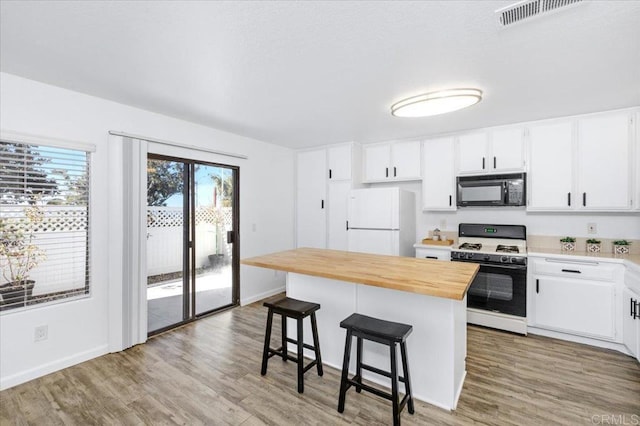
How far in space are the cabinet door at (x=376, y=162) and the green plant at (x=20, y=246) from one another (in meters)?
3.97

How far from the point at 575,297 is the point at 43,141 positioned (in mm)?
5318

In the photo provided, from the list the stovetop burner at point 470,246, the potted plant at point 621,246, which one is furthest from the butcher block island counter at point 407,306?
the potted plant at point 621,246

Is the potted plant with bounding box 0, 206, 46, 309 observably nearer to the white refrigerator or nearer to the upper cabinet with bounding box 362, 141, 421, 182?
the white refrigerator

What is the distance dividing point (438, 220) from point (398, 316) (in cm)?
255

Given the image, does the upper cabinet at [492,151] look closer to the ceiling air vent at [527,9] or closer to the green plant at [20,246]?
the ceiling air vent at [527,9]

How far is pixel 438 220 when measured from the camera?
4367 mm

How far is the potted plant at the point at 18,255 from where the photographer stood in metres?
2.33

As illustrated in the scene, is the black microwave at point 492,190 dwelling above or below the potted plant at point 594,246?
above

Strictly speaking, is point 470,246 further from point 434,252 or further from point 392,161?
point 392,161

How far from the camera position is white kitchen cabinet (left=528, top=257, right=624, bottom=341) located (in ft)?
9.48

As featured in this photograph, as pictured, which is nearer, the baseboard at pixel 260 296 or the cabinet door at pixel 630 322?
the cabinet door at pixel 630 322

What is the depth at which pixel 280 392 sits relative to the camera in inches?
88.4

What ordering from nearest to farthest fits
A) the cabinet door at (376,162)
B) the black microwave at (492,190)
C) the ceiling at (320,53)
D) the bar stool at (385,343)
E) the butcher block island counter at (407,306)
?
the ceiling at (320,53) → the bar stool at (385,343) → the butcher block island counter at (407,306) → the black microwave at (492,190) → the cabinet door at (376,162)

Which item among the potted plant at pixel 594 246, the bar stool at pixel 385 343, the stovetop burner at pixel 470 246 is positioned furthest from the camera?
the stovetop burner at pixel 470 246
